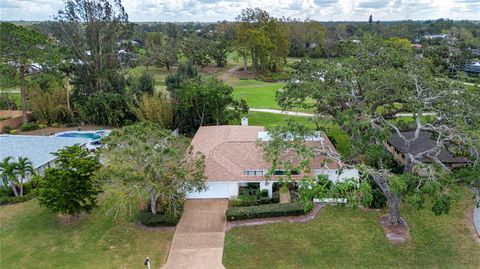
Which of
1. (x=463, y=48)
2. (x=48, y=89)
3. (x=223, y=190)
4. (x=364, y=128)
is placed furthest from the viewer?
(x=463, y=48)

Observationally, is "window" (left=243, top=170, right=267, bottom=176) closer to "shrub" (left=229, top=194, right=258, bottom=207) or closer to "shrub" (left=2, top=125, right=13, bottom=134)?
"shrub" (left=229, top=194, right=258, bottom=207)

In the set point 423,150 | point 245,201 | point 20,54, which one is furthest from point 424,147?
point 20,54

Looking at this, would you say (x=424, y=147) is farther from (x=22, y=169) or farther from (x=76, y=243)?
(x=22, y=169)

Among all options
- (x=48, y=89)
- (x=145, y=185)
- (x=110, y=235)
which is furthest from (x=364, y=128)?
(x=48, y=89)

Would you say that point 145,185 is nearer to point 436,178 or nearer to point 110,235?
point 110,235

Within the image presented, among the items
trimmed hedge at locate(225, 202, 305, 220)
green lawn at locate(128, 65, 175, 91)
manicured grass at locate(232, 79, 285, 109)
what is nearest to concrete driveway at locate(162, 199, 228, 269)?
trimmed hedge at locate(225, 202, 305, 220)

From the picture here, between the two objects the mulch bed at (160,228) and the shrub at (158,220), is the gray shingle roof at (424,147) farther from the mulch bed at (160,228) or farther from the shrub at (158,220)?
the mulch bed at (160,228)

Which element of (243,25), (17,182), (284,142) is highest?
(243,25)

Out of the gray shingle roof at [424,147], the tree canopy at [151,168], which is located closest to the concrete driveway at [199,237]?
the tree canopy at [151,168]

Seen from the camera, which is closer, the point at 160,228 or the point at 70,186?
the point at 70,186
